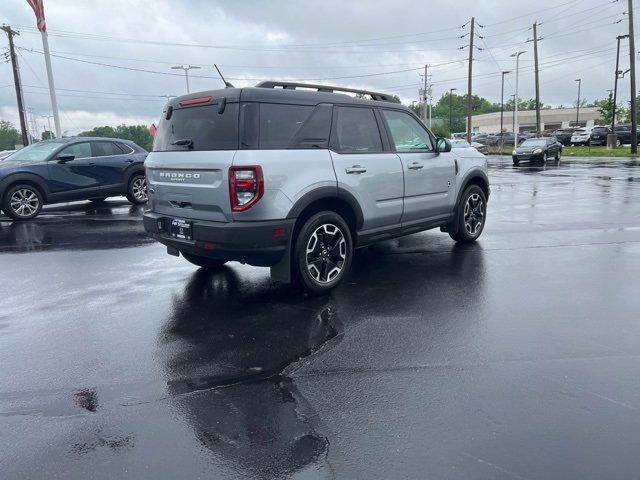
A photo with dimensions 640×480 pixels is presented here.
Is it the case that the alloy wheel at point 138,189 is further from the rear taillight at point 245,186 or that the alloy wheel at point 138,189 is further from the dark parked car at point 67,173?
the rear taillight at point 245,186

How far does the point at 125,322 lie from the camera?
4875 mm

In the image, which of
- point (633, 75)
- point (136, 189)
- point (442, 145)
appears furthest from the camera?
point (633, 75)

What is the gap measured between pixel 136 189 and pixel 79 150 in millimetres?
1616

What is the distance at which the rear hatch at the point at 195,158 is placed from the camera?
494cm

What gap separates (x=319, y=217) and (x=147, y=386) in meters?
2.48

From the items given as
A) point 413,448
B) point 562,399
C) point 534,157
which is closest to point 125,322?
point 413,448

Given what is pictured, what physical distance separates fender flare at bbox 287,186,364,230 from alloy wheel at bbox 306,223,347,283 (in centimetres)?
29

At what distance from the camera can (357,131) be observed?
593 cm

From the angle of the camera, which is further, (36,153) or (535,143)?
(535,143)

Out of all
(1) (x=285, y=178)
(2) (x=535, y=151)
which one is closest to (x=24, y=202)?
(1) (x=285, y=178)

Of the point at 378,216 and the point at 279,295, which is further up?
Answer: the point at 378,216

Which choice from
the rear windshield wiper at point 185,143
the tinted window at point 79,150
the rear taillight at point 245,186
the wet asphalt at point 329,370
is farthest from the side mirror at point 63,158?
the rear taillight at point 245,186

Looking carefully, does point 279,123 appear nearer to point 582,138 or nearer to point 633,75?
point 633,75

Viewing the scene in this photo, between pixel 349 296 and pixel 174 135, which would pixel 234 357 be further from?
pixel 174 135
